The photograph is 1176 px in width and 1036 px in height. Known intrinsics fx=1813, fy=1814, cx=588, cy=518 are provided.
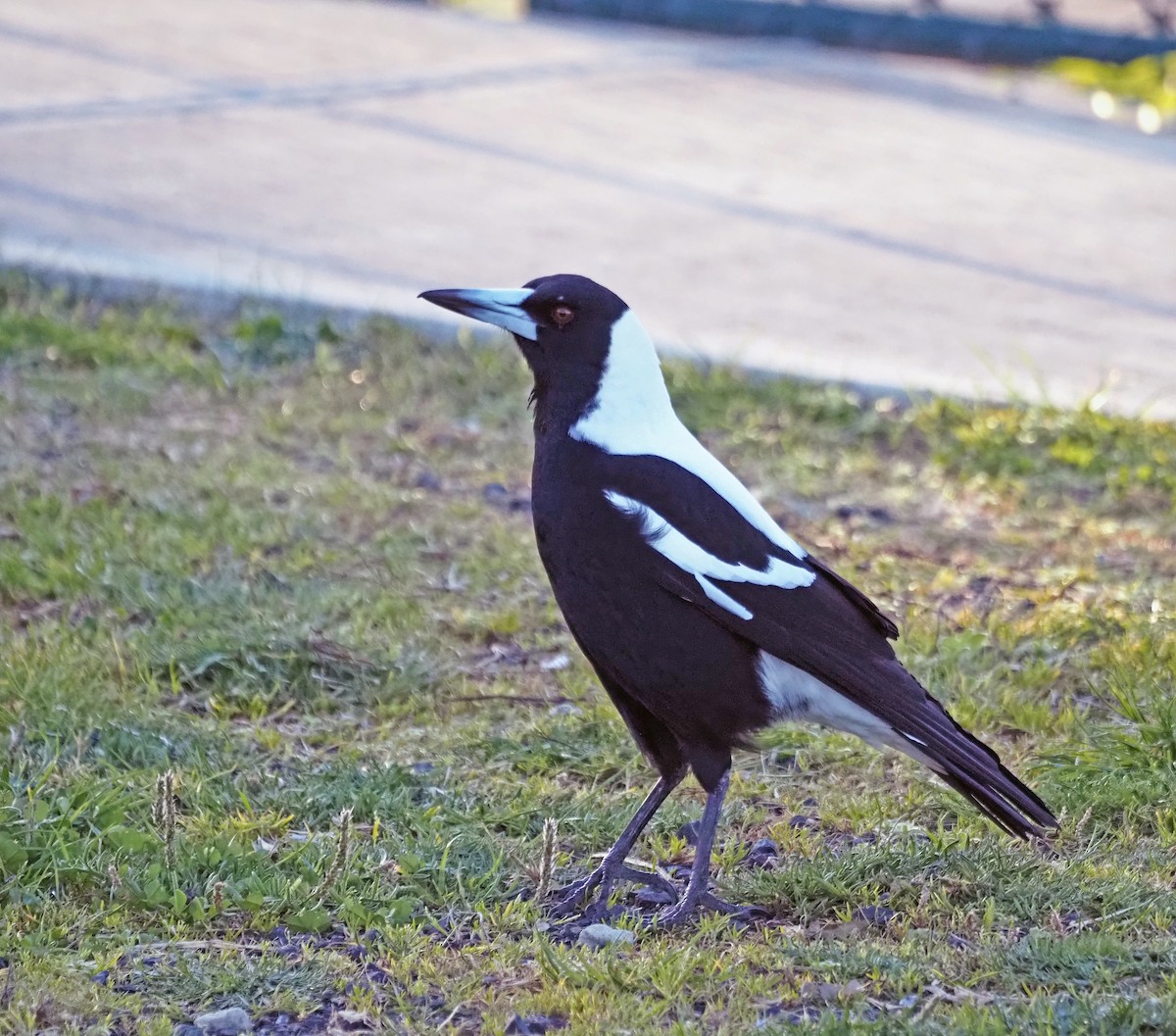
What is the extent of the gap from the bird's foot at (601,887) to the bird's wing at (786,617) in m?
0.39

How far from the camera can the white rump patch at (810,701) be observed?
2916 millimetres

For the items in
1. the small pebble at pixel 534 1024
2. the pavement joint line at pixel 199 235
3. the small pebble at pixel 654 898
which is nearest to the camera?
the small pebble at pixel 534 1024

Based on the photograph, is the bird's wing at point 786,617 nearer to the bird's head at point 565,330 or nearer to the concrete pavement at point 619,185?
the bird's head at point 565,330

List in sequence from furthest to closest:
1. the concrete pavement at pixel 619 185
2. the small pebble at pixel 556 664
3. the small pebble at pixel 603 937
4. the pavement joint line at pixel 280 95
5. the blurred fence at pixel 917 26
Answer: the blurred fence at pixel 917 26 < the pavement joint line at pixel 280 95 < the concrete pavement at pixel 619 185 < the small pebble at pixel 556 664 < the small pebble at pixel 603 937

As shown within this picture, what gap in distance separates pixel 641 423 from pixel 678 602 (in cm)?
32

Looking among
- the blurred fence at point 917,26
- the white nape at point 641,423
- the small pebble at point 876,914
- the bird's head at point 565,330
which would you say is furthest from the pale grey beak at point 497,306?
the blurred fence at point 917,26

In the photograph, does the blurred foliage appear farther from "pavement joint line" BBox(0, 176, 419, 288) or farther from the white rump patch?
the white rump patch

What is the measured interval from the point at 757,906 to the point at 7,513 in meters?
2.30

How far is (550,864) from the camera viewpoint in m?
2.89

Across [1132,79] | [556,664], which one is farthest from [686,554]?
[1132,79]

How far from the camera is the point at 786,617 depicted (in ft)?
9.55

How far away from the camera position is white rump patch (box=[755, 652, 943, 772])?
2.92m

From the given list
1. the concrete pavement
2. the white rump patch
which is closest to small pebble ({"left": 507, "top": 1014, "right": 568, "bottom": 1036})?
the white rump patch

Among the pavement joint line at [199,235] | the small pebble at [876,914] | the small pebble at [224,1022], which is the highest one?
the pavement joint line at [199,235]
